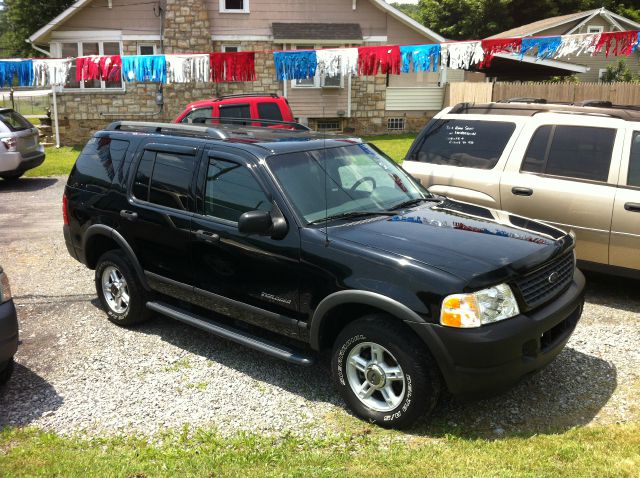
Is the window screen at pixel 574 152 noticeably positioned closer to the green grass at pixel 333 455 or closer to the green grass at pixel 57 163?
the green grass at pixel 333 455

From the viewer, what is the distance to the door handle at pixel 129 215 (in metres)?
5.35

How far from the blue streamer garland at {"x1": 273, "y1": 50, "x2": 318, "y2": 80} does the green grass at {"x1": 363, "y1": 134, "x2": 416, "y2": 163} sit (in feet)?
10.5

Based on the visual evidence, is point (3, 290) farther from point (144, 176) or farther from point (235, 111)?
point (235, 111)

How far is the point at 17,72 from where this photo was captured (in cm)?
1574

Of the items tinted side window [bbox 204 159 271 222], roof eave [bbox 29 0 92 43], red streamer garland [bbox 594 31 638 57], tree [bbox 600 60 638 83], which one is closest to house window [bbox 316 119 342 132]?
roof eave [bbox 29 0 92 43]

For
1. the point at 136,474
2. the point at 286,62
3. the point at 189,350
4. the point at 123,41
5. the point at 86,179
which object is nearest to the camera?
the point at 136,474

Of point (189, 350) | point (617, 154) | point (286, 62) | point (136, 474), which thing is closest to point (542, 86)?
point (286, 62)

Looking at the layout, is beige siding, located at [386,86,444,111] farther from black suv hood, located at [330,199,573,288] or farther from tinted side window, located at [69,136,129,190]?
black suv hood, located at [330,199,573,288]

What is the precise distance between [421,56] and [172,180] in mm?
9357

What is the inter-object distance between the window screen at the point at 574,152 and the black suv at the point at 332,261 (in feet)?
5.83

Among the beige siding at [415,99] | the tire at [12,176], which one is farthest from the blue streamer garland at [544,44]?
the beige siding at [415,99]

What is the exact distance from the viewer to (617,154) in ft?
19.7

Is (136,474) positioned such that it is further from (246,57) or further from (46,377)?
(246,57)

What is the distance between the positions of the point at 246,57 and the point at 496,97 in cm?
752
